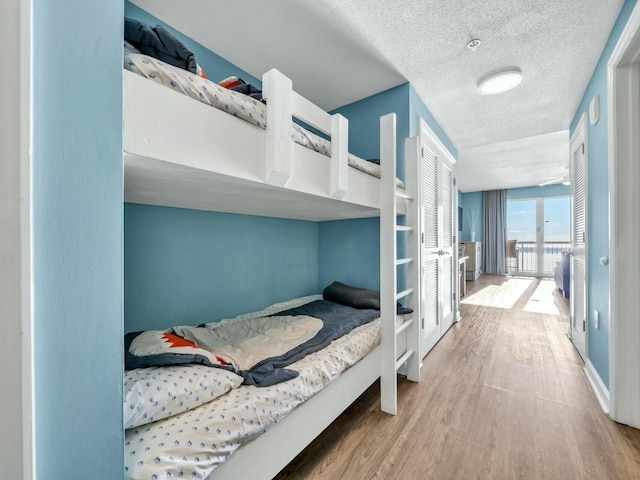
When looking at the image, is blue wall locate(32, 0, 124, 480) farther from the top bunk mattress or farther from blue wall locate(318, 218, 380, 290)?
blue wall locate(318, 218, 380, 290)

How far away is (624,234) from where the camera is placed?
1.46 metres

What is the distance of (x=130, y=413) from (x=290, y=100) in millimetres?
1112

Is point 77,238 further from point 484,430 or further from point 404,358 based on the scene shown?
point 484,430

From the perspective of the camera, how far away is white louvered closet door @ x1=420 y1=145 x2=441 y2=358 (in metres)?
2.41

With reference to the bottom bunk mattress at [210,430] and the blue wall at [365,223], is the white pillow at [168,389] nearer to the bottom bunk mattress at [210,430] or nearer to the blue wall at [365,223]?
the bottom bunk mattress at [210,430]

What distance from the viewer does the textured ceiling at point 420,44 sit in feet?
4.90

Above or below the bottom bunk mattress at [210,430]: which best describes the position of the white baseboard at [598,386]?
below

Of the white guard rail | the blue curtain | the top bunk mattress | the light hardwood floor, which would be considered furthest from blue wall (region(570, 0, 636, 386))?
the blue curtain

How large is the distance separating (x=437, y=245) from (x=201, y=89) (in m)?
2.52

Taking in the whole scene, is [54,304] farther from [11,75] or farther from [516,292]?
[516,292]

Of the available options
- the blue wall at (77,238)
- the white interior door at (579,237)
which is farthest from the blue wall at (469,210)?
the blue wall at (77,238)

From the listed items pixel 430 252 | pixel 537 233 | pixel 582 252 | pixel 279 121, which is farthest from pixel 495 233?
pixel 279 121

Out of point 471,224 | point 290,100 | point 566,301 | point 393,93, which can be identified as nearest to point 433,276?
point 393,93

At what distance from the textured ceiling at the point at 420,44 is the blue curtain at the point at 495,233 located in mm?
5237
